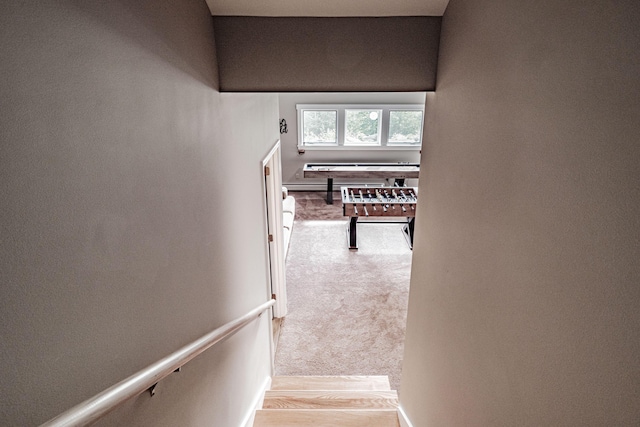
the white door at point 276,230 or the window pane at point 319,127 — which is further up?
the window pane at point 319,127

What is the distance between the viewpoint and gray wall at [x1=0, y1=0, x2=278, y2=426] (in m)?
0.73

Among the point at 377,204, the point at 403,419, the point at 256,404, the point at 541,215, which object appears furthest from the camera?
the point at 377,204

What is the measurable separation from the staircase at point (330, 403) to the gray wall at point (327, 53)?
186 cm

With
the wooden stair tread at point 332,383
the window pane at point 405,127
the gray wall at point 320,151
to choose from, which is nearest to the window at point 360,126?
the window pane at point 405,127

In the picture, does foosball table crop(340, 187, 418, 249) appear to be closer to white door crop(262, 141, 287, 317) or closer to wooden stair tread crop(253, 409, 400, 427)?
white door crop(262, 141, 287, 317)

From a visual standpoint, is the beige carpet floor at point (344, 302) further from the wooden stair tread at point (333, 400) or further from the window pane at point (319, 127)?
the window pane at point (319, 127)

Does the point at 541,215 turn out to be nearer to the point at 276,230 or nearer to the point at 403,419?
the point at 403,419

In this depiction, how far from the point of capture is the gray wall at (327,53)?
1.85 metres

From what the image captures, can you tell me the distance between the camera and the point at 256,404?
2.70m

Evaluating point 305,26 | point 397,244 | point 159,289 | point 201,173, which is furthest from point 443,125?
point 397,244

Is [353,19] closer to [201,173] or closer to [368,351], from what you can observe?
[201,173]

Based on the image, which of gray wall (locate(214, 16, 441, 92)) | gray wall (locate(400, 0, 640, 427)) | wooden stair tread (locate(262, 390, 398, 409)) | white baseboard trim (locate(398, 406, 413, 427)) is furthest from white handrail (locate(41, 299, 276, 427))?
wooden stair tread (locate(262, 390, 398, 409))

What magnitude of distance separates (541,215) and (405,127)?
24.4 feet

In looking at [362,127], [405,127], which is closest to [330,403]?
[362,127]
